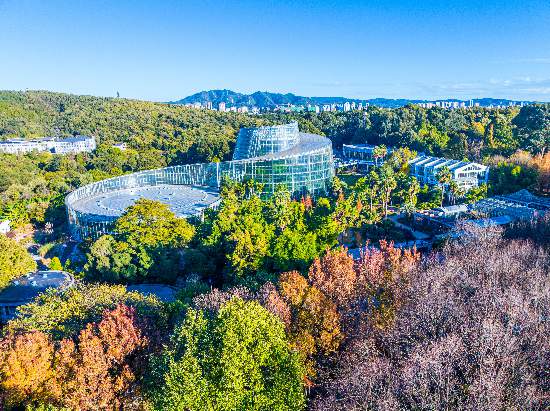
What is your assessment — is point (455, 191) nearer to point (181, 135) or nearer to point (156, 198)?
point (156, 198)

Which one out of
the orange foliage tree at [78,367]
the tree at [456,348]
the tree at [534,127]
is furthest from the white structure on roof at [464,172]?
the orange foliage tree at [78,367]

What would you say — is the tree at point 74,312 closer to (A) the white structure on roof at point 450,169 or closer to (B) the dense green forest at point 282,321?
(B) the dense green forest at point 282,321

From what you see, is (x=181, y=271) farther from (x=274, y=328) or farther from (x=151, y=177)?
(x=151, y=177)

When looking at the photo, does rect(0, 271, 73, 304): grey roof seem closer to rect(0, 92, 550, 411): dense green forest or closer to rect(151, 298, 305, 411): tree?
rect(0, 92, 550, 411): dense green forest

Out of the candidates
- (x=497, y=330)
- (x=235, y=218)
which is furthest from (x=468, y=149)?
(x=497, y=330)

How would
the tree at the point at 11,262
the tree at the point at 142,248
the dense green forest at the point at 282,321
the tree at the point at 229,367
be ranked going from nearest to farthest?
the tree at the point at 229,367, the dense green forest at the point at 282,321, the tree at the point at 11,262, the tree at the point at 142,248

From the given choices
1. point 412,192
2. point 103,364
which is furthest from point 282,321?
point 412,192
